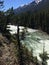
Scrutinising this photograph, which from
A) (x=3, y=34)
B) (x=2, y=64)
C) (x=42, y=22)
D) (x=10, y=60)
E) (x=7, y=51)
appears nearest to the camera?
(x=2, y=64)

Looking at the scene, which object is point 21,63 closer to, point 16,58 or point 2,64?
point 16,58

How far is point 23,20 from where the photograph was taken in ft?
326

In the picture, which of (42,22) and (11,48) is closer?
(11,48)

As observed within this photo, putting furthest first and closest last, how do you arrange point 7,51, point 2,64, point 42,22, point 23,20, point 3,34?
point 23,20
point 42,22
point 3,34
point 7,51
point 2,64

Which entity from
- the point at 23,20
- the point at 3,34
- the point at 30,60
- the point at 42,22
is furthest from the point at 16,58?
the point at 23,20

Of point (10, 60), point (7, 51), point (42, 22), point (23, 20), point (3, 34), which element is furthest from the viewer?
point (23, 20)

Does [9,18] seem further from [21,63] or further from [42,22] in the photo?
[42,22]

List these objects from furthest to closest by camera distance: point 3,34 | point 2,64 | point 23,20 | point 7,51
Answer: point 23,20
point 3,34
point 7,51
point 2,64

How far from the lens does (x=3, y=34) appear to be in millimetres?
22922

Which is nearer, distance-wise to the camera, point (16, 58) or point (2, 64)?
point (2, 64)

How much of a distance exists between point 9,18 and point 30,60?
4.48 m

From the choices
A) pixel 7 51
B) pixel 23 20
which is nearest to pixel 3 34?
pixel 7 51

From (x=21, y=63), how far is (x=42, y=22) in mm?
67577

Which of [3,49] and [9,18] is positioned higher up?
[9,18]
